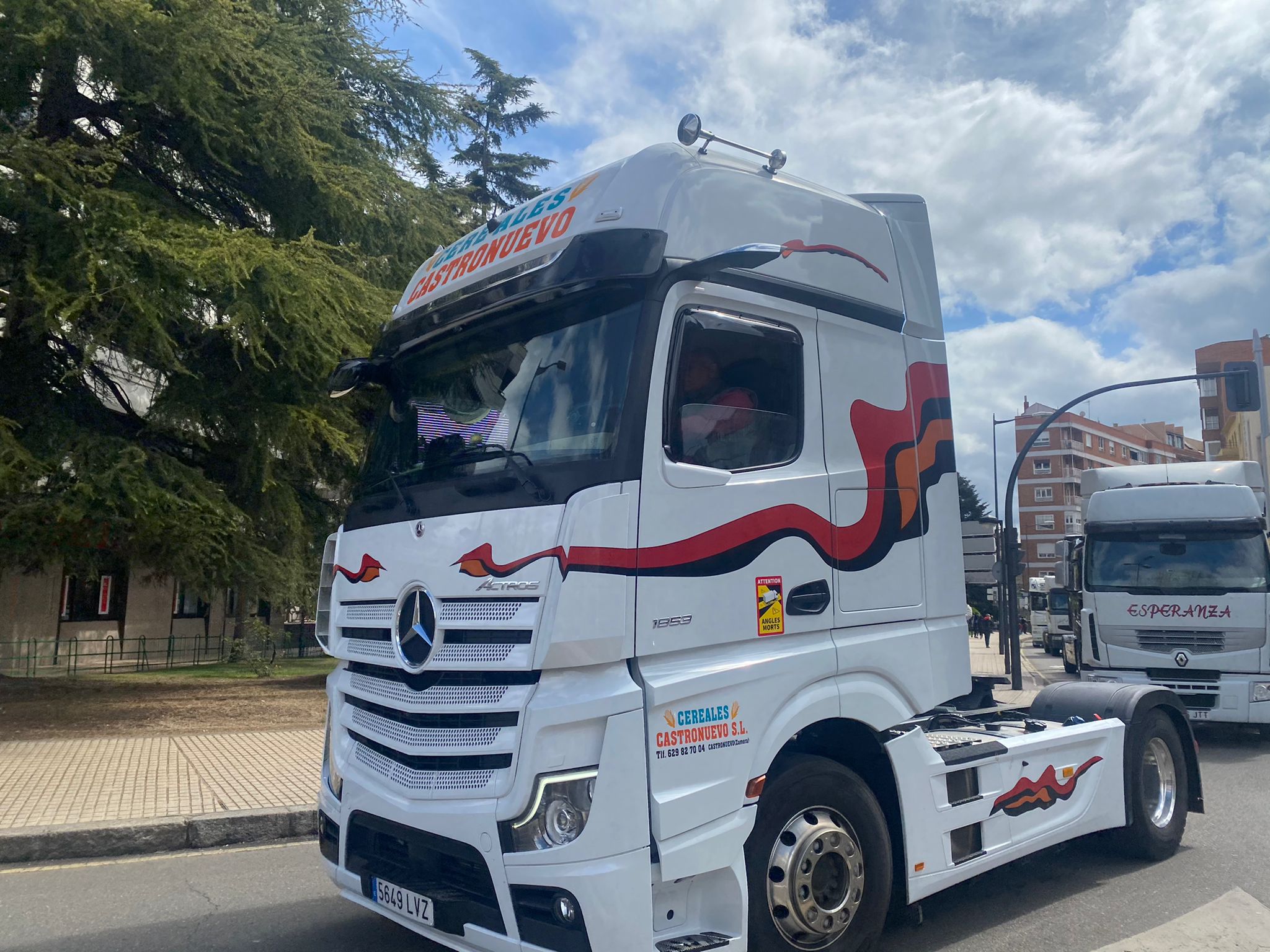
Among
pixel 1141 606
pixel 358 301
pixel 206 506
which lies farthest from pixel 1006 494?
pixel 206 506

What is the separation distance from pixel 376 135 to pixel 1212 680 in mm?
15094

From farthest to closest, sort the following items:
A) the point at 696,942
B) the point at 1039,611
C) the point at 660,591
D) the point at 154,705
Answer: the point at 1039,611, the point at 154,705, the point at 660,591, the point at 696,942

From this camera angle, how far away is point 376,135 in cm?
1748

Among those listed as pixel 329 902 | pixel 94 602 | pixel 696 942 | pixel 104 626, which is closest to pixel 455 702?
pixel 696 942

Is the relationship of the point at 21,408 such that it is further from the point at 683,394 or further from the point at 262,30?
the point at 683,394

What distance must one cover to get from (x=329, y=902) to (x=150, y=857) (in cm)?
199

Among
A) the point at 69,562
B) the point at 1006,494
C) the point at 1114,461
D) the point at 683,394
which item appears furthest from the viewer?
the point at 1114,461

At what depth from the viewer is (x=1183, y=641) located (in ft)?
36.4

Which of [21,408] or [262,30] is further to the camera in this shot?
[262,30]

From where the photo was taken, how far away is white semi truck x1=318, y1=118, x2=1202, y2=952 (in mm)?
3465

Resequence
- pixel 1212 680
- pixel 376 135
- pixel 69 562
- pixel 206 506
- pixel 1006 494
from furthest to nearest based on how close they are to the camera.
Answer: pixel 1006 494 → pixel 376 135 → pixel 69 562 → pixel 206 506 → pixel 1212 680

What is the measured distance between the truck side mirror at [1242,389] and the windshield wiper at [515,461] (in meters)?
16.6

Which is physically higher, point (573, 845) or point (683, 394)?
point (683, 394)

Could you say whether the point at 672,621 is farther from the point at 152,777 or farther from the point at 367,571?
the point at 152,777
